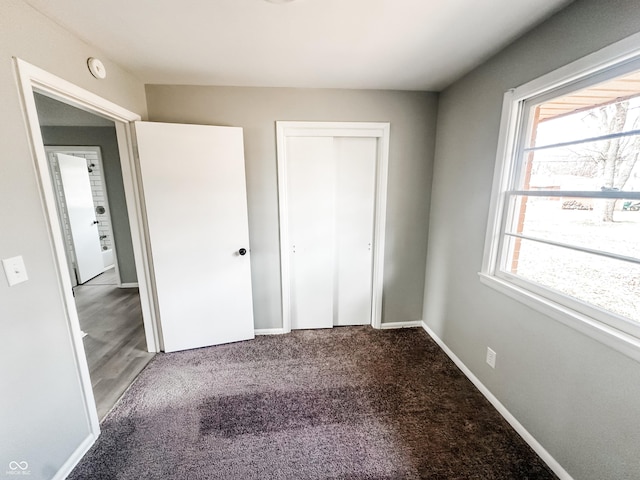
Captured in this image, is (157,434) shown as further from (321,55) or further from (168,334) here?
(321,55)

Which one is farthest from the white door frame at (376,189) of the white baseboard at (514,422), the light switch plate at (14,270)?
the light switch plate at (14,270)

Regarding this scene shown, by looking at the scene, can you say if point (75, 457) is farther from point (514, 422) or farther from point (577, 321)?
point (577, 321)

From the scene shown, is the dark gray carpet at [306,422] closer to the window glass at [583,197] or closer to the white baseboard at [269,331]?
the white baseboard at [269,331]

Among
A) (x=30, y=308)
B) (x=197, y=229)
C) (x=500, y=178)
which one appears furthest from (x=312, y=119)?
(x=30, y=308)

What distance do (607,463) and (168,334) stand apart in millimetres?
2855

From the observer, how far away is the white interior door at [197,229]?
2.03 m

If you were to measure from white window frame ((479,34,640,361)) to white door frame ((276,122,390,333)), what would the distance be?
930 mm

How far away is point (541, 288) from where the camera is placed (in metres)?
1.44

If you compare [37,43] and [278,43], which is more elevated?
[278,43]

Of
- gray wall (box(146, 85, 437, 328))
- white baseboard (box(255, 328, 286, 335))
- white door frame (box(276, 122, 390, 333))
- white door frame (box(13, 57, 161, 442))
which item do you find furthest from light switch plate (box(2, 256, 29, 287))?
white baseboard (box(255, 328, 286, 335))

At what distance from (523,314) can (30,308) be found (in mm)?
2600

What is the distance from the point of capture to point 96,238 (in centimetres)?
440

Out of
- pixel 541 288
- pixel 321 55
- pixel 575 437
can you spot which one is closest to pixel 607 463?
pixel 575 437

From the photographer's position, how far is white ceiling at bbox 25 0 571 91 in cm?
124
